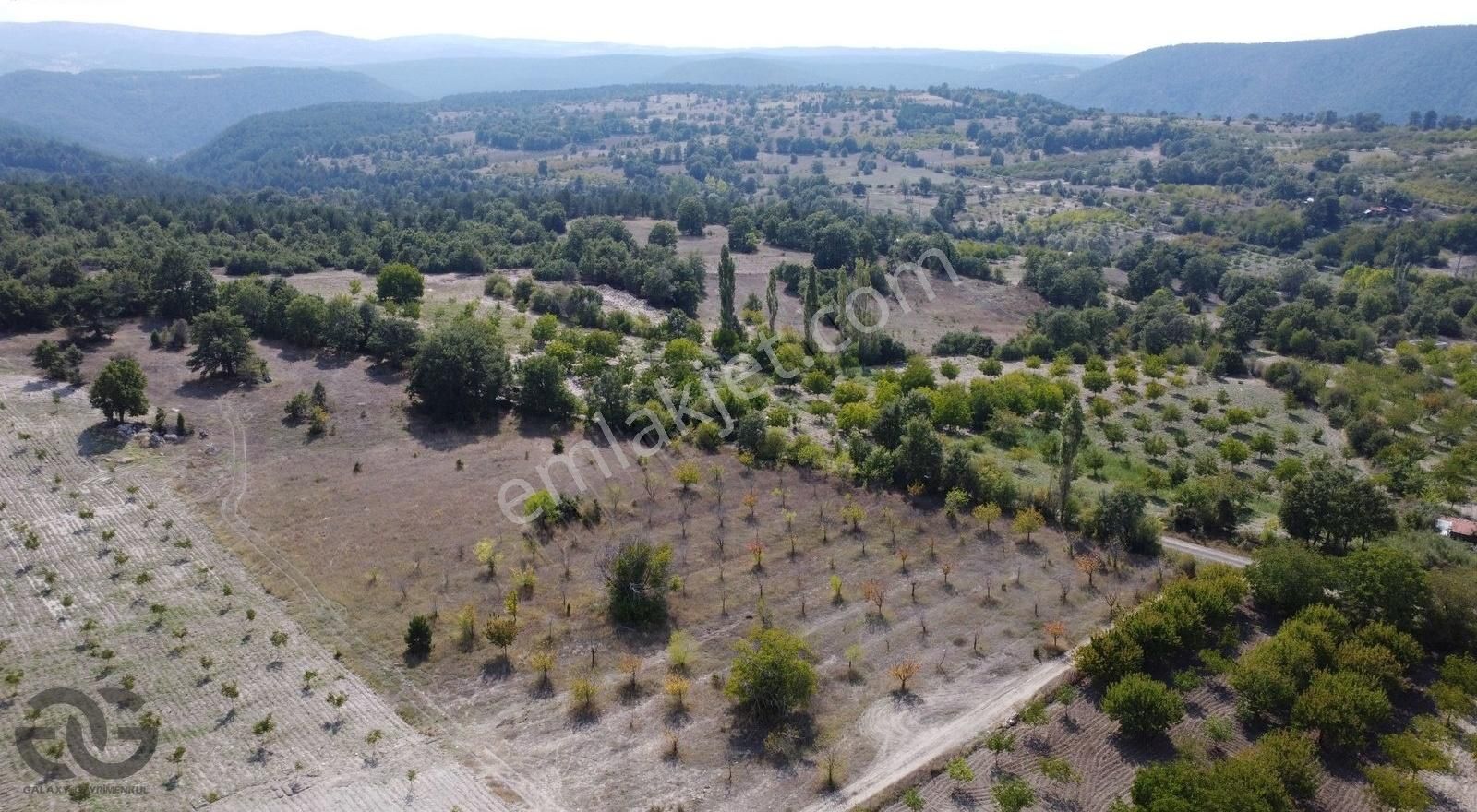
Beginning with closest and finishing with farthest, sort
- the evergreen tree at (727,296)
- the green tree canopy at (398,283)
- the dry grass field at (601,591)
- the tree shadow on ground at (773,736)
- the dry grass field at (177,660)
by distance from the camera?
the dry grass field at (177,660)
the tree shadow on ground at (773,736)
the dry grass field at (601,591)
the evergreen tree at (727,296)
the green tree canopy at (398,283)

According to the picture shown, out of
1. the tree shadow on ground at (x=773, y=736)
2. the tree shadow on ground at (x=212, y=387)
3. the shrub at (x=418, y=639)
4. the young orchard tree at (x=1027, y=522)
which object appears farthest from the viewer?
the tree shadow on ground at (x=212, y=387)

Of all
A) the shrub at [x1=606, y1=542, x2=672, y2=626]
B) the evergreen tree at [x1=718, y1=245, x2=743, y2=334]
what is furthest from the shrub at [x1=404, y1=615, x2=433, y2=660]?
the evergreen tree at [x1=718, y1=245, x2=743, y2=334]

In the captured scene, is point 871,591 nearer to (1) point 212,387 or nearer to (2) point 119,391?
(2) point 119,391

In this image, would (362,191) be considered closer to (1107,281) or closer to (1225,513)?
(1107,281)

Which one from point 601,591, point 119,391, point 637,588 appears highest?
point 119,391

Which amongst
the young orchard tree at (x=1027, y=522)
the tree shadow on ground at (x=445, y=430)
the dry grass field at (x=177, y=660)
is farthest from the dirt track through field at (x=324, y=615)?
the young orchard tree at (x=1027, y=522)

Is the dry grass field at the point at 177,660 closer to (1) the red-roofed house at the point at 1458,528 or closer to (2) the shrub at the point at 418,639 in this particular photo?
(2) the shrub at the point at 418,639

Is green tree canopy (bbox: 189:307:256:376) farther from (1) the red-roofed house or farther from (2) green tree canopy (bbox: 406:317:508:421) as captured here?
(1) the red-roofed house

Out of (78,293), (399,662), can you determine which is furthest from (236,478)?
(78,293)

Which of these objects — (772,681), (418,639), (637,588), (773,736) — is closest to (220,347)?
(418,639)

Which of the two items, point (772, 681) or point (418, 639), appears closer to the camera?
point (772, 681)

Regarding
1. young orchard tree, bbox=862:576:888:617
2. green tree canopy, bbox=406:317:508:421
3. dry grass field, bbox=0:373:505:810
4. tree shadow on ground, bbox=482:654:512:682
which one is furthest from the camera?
green tree canopy, bbox=406:317:508:421
